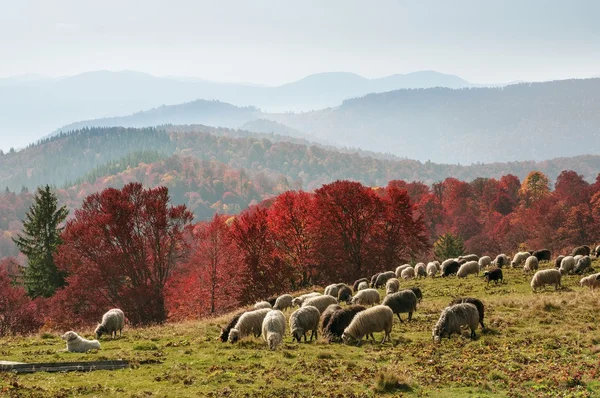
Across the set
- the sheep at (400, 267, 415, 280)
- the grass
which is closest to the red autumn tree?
the grass

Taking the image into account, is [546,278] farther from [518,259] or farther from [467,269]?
[518,259]

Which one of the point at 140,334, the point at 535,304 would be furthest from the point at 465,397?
the point at 140,334

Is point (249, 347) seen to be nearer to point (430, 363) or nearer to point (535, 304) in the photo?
point (430, 363)

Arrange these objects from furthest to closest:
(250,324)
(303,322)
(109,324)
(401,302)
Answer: (109,324) → (401,302) → (250,324) → (303,322)

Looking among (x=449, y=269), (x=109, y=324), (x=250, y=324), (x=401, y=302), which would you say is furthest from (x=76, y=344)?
(x=449, y=269)

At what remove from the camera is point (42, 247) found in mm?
61844

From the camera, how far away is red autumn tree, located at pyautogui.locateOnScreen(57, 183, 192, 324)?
162 feet

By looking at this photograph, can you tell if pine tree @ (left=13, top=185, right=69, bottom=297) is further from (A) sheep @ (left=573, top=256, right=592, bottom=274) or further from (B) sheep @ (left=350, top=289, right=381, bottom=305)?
(A) sheep @ (left=573, top=256, right=592, bottom=274)

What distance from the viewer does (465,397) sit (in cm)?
1647

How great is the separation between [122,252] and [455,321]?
3605 centimetres

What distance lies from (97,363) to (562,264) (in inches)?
1452

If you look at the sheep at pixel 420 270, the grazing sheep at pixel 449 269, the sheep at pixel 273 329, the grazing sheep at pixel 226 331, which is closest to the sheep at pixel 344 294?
the grazing sheep at pixel 226 331

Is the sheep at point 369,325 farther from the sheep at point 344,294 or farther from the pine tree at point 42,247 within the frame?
the pine tree at point 42,247

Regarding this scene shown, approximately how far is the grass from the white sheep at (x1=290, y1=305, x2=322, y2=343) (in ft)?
1.87
